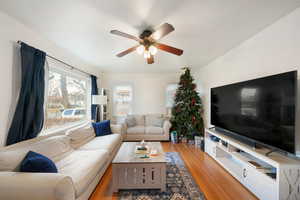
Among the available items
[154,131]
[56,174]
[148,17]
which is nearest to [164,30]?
[148,17]

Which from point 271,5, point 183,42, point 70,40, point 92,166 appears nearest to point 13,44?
point 70,40

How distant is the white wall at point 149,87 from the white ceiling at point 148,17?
263cm

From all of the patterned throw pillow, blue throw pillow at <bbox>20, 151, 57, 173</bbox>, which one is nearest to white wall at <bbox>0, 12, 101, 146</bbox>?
blue throw pillow at <bbox>20, 151, 57, 173</bbox>

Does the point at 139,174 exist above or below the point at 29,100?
below

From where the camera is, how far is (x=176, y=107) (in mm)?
4398

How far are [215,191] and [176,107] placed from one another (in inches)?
105

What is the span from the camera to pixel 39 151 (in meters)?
1.76

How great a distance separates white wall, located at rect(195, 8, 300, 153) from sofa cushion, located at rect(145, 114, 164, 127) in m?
2.25

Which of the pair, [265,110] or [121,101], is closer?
[265,110]

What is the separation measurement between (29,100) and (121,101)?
132 inches

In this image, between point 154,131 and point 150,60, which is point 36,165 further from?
point 154,131

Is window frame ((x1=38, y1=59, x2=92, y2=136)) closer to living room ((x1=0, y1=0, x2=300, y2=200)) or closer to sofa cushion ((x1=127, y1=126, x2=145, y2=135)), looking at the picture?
living room ((x1=0, y1=0, x2=300, y2=200))

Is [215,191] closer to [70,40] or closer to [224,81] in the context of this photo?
[224,81]

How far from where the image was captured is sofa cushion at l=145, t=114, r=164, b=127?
15.4 feet
